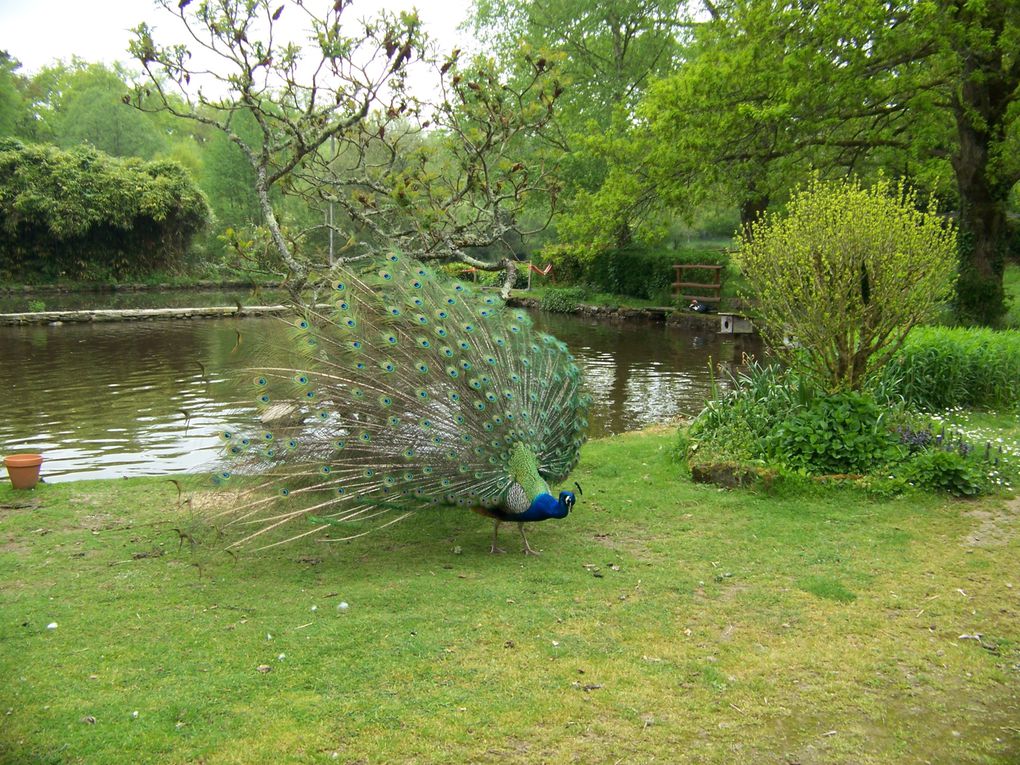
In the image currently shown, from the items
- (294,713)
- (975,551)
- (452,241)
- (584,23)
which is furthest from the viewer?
(584,23)

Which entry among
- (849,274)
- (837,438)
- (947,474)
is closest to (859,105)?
(849,274)

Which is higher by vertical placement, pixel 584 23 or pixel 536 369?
pixel 584 23

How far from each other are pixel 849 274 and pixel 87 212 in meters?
37.3

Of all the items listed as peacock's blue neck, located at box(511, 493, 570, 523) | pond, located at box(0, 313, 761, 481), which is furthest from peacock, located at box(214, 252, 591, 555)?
pond, located at box(0, 313, 761, 481)

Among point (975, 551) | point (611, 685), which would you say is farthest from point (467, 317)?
point (975, 551)

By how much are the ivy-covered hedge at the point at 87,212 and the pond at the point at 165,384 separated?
12.1 metres

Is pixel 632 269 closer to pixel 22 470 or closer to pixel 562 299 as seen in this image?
pixel 562 299

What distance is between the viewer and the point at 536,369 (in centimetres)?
654

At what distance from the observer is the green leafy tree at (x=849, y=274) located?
8227mm

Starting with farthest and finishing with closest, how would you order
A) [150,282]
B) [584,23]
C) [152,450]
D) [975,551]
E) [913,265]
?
[150,282]
[584,23]
[152,450]
[913,265]
[975,551]

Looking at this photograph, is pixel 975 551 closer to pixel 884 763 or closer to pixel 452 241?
pixel 884 763

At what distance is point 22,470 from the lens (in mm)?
8117

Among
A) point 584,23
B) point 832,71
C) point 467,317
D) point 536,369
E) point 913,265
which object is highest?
point 584,23

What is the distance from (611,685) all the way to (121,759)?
2415mm
